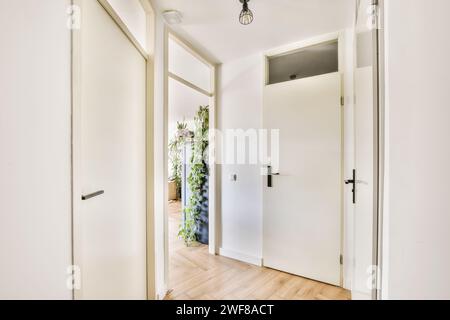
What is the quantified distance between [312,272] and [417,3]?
212cm

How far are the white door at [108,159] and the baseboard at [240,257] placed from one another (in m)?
1.17

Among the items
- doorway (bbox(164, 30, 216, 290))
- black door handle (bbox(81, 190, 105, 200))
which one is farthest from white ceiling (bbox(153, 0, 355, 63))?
black door handle (bbox(81, 190, 105, 200))

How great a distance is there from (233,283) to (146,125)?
1551 millimetres

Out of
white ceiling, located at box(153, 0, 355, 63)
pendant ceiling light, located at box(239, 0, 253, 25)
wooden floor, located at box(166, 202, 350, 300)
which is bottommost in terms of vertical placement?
wooden floor, located at box(166, 202, 350, 300)

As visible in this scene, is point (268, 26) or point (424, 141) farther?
point (268, 26)

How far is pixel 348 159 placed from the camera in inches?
75.0

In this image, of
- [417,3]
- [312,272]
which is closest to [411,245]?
[417,3]

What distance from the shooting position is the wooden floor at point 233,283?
180cm

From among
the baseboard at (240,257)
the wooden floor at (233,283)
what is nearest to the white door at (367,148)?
the wooden floor at (233,283)

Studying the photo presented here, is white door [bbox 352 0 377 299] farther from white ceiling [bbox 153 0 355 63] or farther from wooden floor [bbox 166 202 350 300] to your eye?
wooden floor [bbox 166 202 350 300]

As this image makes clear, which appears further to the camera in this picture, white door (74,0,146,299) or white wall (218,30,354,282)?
white wall (218,30,354,282)

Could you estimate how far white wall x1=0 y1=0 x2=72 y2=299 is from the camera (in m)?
0.52
